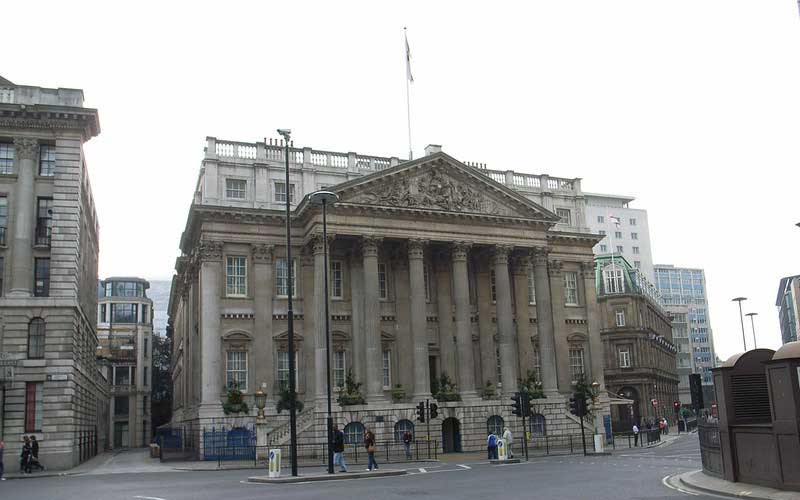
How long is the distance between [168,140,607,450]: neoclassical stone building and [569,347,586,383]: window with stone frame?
3.83 metres

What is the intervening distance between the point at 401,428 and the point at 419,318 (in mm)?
6475

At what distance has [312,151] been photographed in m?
52.3

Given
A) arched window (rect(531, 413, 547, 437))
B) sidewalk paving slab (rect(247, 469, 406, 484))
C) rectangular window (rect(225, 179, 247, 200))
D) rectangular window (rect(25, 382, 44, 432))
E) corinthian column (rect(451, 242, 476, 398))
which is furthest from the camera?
arched window (rect(531, 413, 547, 437))

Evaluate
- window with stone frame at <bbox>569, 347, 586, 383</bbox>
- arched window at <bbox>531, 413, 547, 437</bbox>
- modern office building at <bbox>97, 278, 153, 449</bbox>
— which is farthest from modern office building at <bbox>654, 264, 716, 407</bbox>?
arched window at <bbox>531, 413, 547, 437</bbox>

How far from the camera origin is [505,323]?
50.8 meters

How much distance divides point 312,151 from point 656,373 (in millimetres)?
49767

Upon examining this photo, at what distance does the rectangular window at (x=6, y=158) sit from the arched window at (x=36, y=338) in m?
7.67

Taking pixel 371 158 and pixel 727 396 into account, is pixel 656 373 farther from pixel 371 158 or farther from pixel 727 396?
pixel 727 396

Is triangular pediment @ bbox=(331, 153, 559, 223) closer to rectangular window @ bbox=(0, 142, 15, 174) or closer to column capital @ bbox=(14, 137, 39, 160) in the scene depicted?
column capital @ bbox=(14, 137, 39, 160)

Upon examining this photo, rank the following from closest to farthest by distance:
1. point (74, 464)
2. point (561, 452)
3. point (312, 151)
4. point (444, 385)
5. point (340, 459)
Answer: point (340, 459) → point (74, 464) → point (561, 452) → point (444, 385) → point (312, 151)

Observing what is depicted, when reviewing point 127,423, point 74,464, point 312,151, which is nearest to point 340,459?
point 74,464

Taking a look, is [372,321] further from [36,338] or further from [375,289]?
[36,338]

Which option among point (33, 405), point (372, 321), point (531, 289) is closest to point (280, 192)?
point (372, 321)

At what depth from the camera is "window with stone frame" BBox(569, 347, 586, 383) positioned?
57.6 metres
